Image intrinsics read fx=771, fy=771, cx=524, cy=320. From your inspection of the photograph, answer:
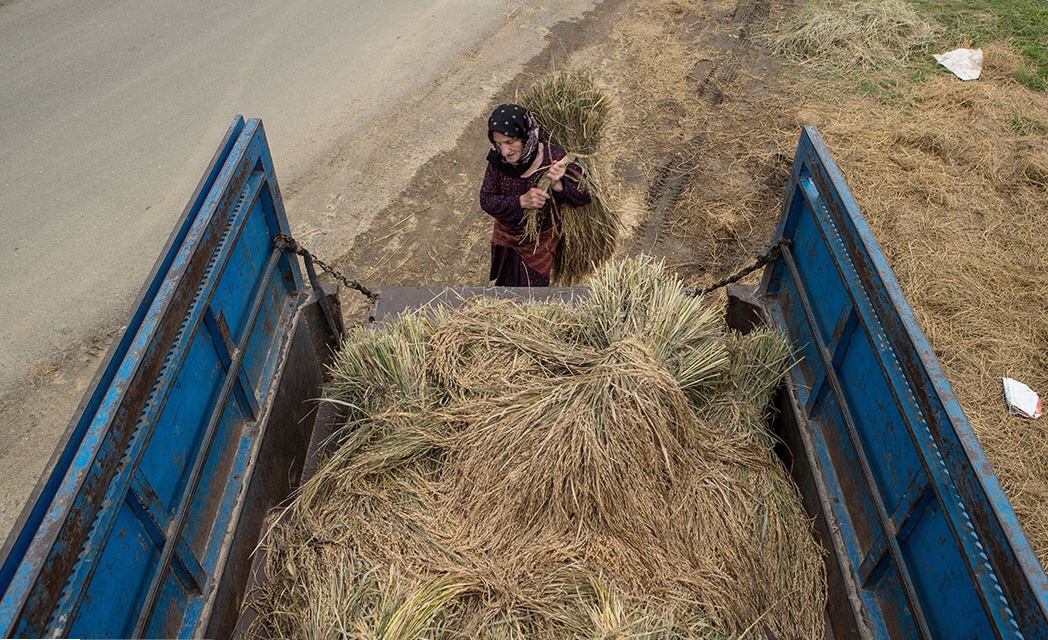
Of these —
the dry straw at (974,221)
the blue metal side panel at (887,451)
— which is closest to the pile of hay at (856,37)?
the dry straw at (974,221)

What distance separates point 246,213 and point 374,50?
5012 millimetres

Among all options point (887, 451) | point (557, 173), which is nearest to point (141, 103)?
point (557, 173)

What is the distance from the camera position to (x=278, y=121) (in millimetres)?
6301

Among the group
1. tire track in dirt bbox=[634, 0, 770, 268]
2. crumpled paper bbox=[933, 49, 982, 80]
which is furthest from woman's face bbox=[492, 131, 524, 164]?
crumpled paper bbox=[933, 49, 982, 80]

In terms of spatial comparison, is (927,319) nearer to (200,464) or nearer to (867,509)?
(867,509)

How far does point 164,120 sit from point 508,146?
13.6 ft

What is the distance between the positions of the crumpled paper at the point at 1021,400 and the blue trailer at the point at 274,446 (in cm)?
173

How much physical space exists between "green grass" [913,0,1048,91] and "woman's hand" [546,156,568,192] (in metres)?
5.68

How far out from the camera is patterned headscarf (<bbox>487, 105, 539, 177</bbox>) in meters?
3.38

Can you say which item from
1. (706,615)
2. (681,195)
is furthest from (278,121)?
(706,615)

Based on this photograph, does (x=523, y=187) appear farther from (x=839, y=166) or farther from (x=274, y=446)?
(x=839, y=166)

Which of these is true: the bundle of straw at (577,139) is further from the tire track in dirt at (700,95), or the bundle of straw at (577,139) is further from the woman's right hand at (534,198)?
the tire track in dirt at (700,95)

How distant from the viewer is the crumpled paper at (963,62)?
7113 millimetres

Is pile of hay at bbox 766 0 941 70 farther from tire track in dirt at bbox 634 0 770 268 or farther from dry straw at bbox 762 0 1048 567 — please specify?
tire track in dirt at bbox 634 0 770 268
